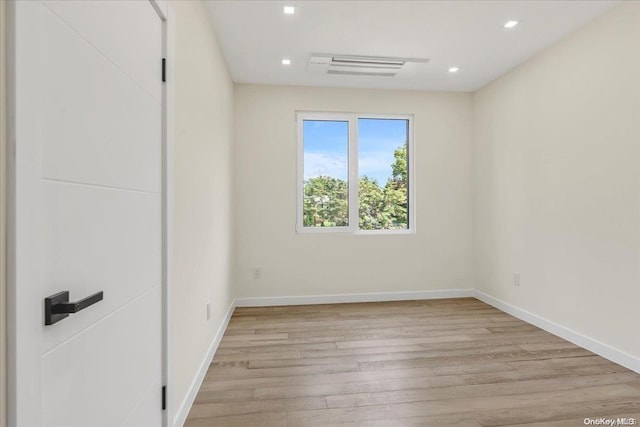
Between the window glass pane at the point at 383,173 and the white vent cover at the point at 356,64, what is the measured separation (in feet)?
2.46

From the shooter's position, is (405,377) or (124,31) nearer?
(124,31)

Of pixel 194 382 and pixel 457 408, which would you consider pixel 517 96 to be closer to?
pixel 457 408

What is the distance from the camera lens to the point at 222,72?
3070 millimetres

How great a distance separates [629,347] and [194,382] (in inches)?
120

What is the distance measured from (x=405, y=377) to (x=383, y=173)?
2.57 meters

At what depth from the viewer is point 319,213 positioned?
405cm

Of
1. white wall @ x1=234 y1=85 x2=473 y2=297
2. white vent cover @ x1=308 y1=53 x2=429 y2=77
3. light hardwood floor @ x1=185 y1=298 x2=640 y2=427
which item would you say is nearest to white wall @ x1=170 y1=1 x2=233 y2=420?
light hardwood floor @ x1=185 y1=298 x2=640 y2=427

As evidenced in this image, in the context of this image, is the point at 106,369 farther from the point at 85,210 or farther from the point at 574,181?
the point at 574,181

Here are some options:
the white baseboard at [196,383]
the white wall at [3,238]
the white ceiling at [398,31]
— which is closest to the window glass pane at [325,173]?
the white ceiling at [398,31]

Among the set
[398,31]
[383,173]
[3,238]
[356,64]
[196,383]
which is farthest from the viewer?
[383,173]

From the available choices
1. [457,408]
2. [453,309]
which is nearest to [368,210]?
[453,309]

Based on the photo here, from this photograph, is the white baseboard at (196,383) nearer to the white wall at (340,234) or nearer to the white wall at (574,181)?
the white wall at (340,234)

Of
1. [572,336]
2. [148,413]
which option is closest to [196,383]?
[148,413]

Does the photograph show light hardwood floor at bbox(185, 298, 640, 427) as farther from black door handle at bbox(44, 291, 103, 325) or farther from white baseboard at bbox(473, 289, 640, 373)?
black door handle at bbox(44, 291, 103, 325)
